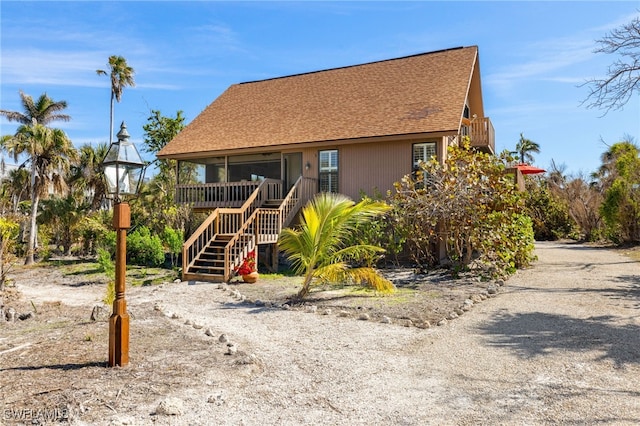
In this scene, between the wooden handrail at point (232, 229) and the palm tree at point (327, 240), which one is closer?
the palm tree at point (327, 240)

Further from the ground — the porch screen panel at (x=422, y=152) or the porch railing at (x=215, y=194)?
the porch screen panel at (x=422, y=152)

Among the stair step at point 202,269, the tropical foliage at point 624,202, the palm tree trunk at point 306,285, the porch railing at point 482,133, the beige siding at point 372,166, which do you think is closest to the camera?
the palm tree trunk at point 306,285

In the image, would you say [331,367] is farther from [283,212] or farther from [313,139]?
[313,139]

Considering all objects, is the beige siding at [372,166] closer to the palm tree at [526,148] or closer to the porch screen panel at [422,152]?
the porch screen panel at [422,152]

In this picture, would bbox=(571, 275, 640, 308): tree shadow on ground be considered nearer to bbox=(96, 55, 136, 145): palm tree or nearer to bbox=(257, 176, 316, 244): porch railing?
bbox=(257, 176, 316, 244): porch railing

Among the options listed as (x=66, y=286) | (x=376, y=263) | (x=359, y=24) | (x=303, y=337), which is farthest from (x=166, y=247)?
(x=303, y=337)

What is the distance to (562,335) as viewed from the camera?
6.45 m

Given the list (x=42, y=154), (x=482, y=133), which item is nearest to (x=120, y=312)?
(x=482, y=133)

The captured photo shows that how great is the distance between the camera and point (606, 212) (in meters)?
22.9

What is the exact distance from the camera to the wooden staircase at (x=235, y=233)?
12.6 meters

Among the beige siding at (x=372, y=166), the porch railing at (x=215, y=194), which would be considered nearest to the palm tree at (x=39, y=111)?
the porch railing at (x=215, y=194)

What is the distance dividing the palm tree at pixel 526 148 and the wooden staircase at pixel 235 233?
39598 millimetres

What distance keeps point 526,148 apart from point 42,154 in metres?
45.2

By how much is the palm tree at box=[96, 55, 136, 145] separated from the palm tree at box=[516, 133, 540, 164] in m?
39.3
